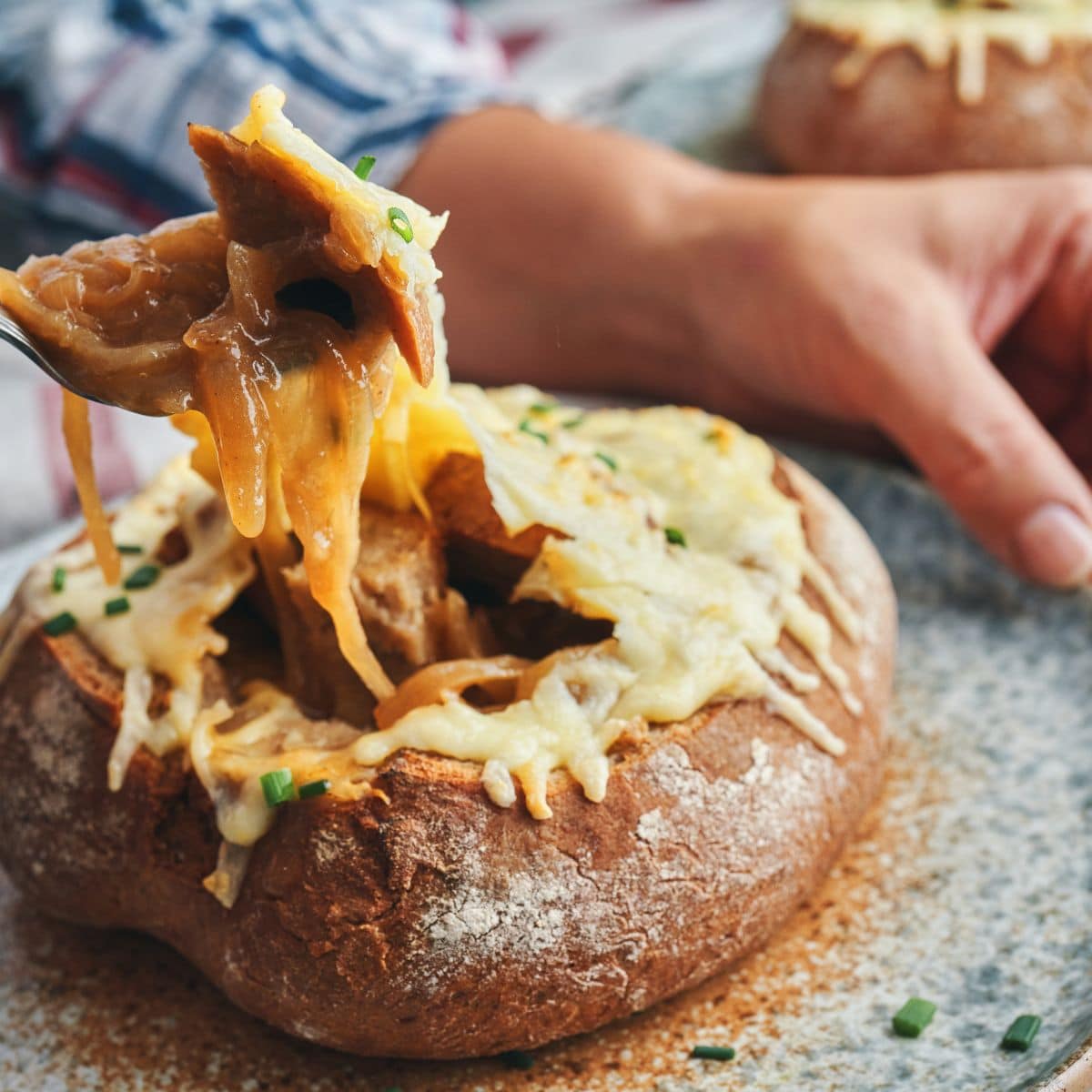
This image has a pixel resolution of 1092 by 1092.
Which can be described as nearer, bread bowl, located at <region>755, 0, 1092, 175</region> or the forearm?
the forearm

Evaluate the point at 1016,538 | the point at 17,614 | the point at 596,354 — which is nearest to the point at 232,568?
the point at 17,614

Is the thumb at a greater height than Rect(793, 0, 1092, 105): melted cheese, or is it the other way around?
Rect(793, 0, 1092, 105): melted cheese

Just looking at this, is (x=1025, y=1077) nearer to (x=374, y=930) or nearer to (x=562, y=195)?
(x=374, y=930)

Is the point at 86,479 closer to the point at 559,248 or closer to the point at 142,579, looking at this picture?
the point at 142,579

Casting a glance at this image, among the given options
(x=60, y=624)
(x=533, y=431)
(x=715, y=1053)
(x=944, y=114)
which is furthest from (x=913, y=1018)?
(x=944, y=114)

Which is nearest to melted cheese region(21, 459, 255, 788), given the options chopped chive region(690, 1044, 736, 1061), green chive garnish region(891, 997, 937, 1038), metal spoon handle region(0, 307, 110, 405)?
metal spoon handle region(0, 307, 110, 405)

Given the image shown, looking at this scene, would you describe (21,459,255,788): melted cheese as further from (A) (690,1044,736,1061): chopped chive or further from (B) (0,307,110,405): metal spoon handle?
(A) (690,1044,736,1061): chopped chive
